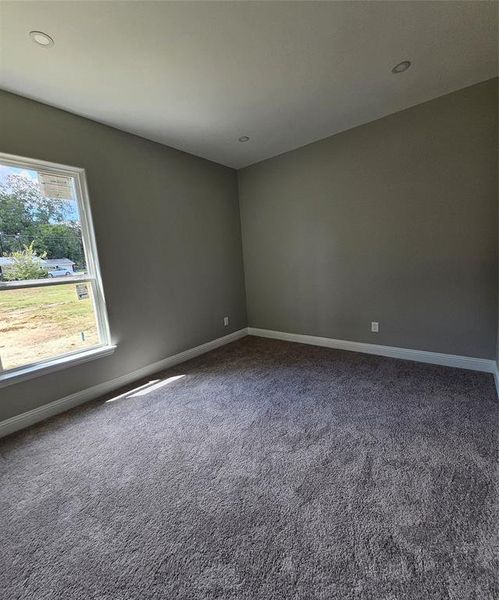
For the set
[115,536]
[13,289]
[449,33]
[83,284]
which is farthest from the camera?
[83,284]

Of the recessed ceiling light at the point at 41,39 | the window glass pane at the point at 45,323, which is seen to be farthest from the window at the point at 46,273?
the recessed ceiling light at the point at 41,39

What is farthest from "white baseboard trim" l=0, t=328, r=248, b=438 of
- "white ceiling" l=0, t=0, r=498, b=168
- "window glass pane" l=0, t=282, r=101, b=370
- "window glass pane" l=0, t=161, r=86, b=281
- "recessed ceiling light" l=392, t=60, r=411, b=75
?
"recessed ceiling light" l=392, t=60, r=411, b=75

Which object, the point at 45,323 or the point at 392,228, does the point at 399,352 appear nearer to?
the point at 392,228

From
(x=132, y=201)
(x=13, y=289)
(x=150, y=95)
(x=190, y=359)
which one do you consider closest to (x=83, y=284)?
(x=13, y=289)

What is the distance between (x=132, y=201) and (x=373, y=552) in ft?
10.8

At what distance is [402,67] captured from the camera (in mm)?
2158

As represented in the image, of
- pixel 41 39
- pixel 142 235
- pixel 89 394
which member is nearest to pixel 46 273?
pixel 142 235

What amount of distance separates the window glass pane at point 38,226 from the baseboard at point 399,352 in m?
2.79

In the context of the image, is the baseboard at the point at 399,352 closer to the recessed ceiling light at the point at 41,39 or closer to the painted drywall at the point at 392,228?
the painted drywall at the point at 392,228

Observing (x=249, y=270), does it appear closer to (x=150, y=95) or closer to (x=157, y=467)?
(x=150, y=95)

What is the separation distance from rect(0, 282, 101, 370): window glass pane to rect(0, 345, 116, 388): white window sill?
51 millimetres

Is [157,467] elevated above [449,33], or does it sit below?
below

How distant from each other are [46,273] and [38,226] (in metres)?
0.40

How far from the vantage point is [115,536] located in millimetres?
1304
